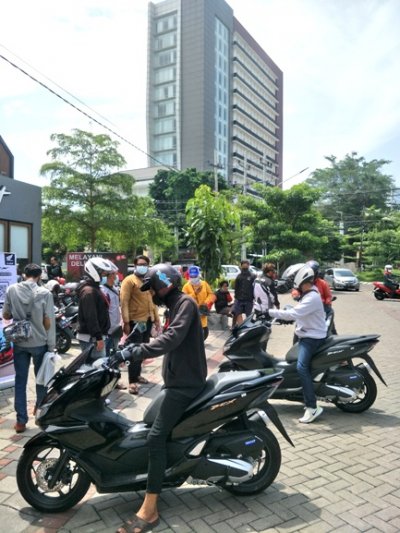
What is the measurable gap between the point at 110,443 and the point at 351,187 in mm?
67808

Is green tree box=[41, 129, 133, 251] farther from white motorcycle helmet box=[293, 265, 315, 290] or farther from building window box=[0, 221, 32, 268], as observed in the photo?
white motorcycle helmet box=[293, 265, 315, 290]

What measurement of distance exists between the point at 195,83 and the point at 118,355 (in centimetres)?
7979

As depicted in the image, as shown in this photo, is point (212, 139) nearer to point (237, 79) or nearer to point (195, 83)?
point (195, 83)

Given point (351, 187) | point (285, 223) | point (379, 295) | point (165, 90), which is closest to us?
point (379, 295)

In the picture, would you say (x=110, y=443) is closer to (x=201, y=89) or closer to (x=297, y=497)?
(x=297, y=497)

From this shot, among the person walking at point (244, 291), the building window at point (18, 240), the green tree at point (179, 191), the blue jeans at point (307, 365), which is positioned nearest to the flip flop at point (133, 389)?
the blue jeans at point (307, 365)

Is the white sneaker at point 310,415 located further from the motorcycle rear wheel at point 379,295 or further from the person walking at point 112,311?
the motorcycle rear wheel at point 379,295

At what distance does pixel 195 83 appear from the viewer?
251 ft

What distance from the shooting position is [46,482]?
11.0ft

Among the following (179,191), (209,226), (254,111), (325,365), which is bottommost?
(325,365)

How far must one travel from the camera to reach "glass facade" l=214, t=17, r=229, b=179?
78744mm

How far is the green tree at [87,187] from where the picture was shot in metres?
23.7

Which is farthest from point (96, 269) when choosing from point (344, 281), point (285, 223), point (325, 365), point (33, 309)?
point (285, 223)

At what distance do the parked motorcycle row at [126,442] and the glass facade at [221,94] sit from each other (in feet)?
250
